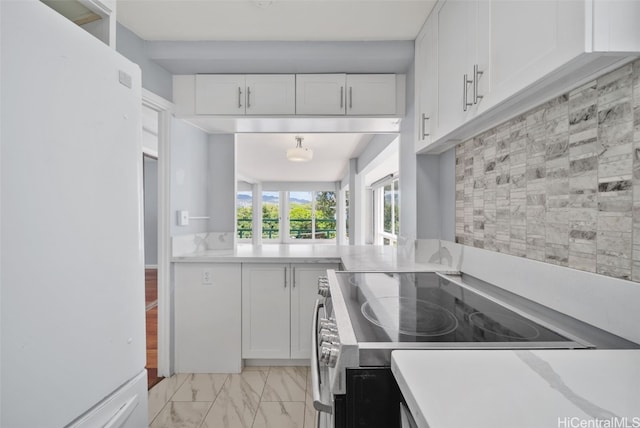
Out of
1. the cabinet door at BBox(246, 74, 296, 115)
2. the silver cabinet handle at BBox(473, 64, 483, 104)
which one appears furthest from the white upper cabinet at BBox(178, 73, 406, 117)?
the silver cabinet handle at BBox(473, 64, 483, 104)

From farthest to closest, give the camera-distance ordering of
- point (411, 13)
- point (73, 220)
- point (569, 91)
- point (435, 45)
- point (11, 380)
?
point (411, 13) → point (435, 45) → point (569, 91) → point (73, 220) → point (11, 380)

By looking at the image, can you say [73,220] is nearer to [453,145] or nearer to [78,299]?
[78,299]

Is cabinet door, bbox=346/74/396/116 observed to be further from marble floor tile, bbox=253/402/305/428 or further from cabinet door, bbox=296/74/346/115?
marble floor tile, bbox=253/402/305/428

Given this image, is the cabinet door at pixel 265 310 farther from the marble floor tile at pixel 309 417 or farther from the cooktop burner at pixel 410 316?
the cooktop burner at pixel 410 316

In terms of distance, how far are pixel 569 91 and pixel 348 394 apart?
114cm

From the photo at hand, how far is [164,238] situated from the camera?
2.51 metres

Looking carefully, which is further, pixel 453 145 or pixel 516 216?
pixel 453 145

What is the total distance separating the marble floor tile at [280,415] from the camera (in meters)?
1.92

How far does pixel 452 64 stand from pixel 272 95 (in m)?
1.38

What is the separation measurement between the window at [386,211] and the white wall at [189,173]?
329cm

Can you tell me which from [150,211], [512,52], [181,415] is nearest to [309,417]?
[181,415]

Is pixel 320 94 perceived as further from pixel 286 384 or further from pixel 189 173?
pixel 286 384

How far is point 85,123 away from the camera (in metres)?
0.93

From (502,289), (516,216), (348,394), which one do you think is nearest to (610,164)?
(516,216)
